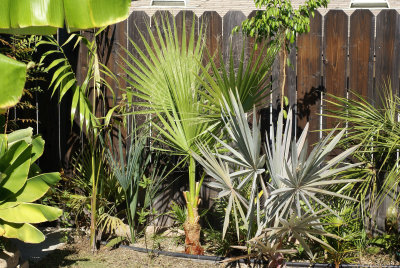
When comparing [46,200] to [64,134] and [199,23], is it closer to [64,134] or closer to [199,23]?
[64,134]

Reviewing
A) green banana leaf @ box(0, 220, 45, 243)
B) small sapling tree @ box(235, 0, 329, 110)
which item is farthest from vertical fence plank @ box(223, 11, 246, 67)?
green banana leaf @ box(0, 220, 45, 243)

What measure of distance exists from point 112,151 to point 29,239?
6.05 feet

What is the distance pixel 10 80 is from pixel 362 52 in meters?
3.64

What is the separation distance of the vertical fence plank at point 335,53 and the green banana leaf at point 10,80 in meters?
3.30

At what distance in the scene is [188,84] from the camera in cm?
539

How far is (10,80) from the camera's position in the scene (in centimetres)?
393

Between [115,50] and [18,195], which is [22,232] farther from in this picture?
[115,50]

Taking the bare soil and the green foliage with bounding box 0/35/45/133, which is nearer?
the bare soil

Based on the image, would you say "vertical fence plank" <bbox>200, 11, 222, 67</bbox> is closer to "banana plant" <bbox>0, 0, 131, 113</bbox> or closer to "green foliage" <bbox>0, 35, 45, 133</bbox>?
"green foliage" <bbox>0, 35, 45, 133</bbox>

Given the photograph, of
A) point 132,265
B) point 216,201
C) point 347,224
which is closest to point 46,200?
point 132,265

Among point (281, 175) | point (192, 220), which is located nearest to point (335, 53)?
point (281, 175)

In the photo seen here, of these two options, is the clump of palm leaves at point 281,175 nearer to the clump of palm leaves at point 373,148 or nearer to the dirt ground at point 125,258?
the clump of palm leaves at point 373,148

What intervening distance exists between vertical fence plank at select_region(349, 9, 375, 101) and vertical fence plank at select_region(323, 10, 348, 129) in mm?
72

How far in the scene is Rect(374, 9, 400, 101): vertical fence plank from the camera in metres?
5.97
